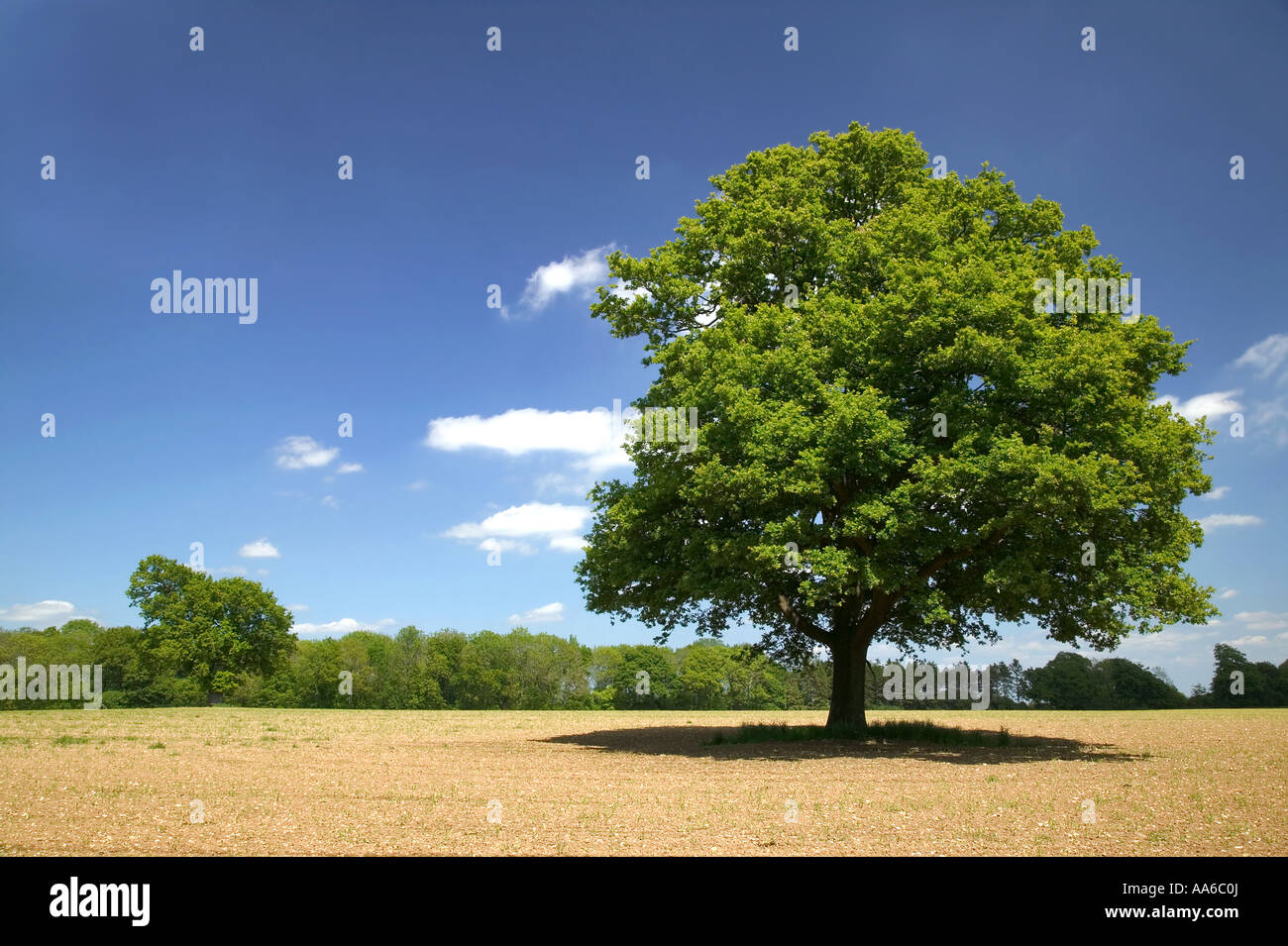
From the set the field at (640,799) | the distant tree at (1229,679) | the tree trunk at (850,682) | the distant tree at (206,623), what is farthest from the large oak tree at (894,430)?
the distant tree at (1229,679)

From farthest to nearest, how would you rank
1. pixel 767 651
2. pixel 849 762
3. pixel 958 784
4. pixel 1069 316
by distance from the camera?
pixel 767 651, pixel 1069 316, pixel 849 762, pixel 958 784

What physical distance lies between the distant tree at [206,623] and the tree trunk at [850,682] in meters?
64.2

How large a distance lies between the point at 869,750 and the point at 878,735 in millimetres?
4606

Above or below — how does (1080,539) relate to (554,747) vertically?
above

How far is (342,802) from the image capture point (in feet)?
48.1

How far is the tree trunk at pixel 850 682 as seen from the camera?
29547mm

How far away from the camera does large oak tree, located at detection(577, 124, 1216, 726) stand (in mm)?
22469

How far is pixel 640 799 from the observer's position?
1521 cm

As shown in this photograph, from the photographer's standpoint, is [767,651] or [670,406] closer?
[670,406]

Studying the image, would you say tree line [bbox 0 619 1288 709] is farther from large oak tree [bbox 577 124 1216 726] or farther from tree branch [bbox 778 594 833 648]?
large oak tree [bbox 577 124 1216 726]
